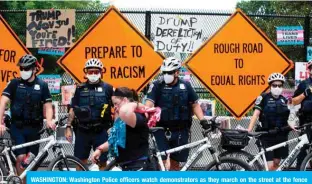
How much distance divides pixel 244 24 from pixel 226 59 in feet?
2.25

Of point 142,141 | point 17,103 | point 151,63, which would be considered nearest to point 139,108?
point 142,141

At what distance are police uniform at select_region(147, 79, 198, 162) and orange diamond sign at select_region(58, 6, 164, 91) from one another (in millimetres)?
1862

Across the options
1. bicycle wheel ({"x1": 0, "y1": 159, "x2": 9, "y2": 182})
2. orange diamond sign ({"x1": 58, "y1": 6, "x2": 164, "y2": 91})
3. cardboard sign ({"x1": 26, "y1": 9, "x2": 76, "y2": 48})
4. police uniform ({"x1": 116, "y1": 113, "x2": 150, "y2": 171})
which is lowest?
bicycle wheel ({"x1": 0, "y1": 159, "x2": 9, "y2": 182})

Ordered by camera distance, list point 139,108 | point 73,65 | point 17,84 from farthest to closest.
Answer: point 73,65 → point 17,84 → point 139,108

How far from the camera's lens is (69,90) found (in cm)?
1252

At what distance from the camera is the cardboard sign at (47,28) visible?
12.6m

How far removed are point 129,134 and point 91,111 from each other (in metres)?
2.57

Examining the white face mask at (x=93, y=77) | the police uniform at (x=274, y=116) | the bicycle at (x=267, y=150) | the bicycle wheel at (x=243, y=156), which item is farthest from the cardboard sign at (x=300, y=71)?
the white face mask at (x=93, y=77)

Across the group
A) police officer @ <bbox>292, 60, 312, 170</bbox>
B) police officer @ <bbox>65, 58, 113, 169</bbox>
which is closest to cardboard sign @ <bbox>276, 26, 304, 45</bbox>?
police officer @ <bbox>292, 60, 312, 170</bbox>

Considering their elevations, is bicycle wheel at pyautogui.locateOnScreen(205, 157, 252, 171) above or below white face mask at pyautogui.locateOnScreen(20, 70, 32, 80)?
below

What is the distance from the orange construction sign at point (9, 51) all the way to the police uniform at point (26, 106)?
6.48ft

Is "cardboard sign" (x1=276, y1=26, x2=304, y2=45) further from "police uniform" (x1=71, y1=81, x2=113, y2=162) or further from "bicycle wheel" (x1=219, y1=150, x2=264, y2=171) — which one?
"police uniform" (x1=71, y1=81, x2=113, y2=162)

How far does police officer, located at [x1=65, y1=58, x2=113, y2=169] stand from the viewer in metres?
10.2

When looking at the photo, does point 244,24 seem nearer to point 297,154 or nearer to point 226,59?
point 226,59
